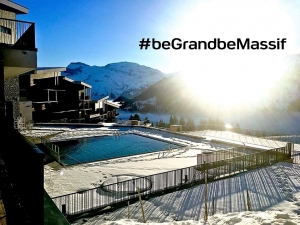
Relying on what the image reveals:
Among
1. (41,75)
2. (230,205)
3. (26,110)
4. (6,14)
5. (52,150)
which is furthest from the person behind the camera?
(41,75)

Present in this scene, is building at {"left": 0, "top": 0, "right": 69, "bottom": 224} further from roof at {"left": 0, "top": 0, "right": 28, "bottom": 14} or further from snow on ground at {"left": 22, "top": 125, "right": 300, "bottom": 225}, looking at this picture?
roof at {"left": 0, "top": 0, "right": 28, "bottom": 14}

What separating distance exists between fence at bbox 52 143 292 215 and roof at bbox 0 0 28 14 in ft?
44.9

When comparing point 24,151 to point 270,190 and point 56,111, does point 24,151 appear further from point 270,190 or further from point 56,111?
point 56,111

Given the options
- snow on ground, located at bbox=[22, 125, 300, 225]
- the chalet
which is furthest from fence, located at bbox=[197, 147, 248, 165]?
the chalet

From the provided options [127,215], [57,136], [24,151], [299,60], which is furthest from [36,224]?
[299,60]

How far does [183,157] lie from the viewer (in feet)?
49.2

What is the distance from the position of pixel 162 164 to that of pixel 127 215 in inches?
243

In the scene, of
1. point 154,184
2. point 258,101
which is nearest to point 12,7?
point 154,184

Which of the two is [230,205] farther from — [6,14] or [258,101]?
[258,101]

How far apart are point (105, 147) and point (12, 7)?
11.4 meters

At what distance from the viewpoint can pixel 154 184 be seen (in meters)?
10.1

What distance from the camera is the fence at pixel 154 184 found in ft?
26.8

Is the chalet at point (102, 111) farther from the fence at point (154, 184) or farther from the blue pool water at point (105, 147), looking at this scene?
the fence at point (154, 184)

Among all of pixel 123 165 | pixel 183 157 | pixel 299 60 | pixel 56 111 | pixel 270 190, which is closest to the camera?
pixel 270 190
